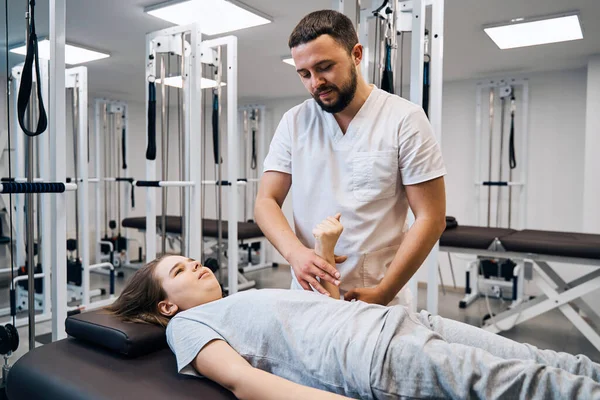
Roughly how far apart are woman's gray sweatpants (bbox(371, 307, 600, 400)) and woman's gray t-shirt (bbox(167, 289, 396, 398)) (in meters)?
0.03

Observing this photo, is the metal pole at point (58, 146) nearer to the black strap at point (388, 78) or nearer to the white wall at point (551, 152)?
the black strap at point (388, 78)

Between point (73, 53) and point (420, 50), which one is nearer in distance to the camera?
point (420, 50)

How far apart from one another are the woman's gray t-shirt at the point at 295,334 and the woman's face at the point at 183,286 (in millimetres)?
142

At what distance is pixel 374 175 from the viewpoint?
1.20 m

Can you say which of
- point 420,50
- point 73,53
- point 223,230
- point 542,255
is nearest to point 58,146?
point 420,50

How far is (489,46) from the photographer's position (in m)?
3.26

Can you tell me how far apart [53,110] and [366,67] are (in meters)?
1.23

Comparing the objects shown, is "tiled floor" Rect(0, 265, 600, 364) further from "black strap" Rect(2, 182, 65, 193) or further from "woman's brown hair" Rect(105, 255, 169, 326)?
"woman's brown hair" Rect(105, 255, 169, 326)

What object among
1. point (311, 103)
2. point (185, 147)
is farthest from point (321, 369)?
point (185, 147)

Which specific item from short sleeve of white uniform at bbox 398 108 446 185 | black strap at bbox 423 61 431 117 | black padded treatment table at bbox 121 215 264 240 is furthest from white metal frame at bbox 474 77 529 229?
short sleeve of white uniform at bbox 398 108 446 185

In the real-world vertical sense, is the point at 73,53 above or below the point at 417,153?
above

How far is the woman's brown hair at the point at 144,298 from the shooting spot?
131 cm

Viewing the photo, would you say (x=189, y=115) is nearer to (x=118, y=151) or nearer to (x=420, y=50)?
(x=420, y=50)

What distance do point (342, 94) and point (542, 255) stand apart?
222 cm
